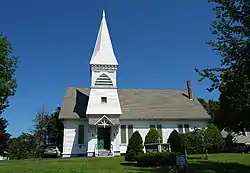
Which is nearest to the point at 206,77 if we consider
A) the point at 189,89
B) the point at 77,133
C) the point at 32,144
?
the point at 77,133

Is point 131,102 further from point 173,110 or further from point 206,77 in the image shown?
point 206,77

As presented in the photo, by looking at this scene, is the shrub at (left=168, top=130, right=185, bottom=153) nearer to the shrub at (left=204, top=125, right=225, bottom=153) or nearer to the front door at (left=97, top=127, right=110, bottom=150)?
the shrub at (left=204, top=125, right=225, bottom=153)

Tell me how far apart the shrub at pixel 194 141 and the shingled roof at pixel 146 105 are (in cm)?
585

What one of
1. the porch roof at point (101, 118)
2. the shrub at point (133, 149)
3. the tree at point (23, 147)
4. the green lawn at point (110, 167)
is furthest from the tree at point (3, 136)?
the shrub at point (133, 149)

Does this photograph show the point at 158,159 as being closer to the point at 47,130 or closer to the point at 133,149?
the point at 133,149

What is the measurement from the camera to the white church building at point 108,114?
114ft

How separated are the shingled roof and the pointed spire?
683 cm

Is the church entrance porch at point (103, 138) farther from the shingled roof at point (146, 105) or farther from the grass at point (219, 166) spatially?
the grass at point (219, 166)

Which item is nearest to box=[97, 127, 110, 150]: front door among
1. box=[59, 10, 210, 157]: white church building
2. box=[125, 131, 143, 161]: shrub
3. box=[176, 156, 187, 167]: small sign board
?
box=[59, 10, 210, 157]: white church building

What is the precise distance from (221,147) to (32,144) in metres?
27.6

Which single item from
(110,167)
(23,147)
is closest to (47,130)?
(23,147)

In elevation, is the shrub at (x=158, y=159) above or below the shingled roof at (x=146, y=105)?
below

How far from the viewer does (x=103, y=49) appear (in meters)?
38.2

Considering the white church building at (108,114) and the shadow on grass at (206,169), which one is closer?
the shadow on grass at (206,169)
